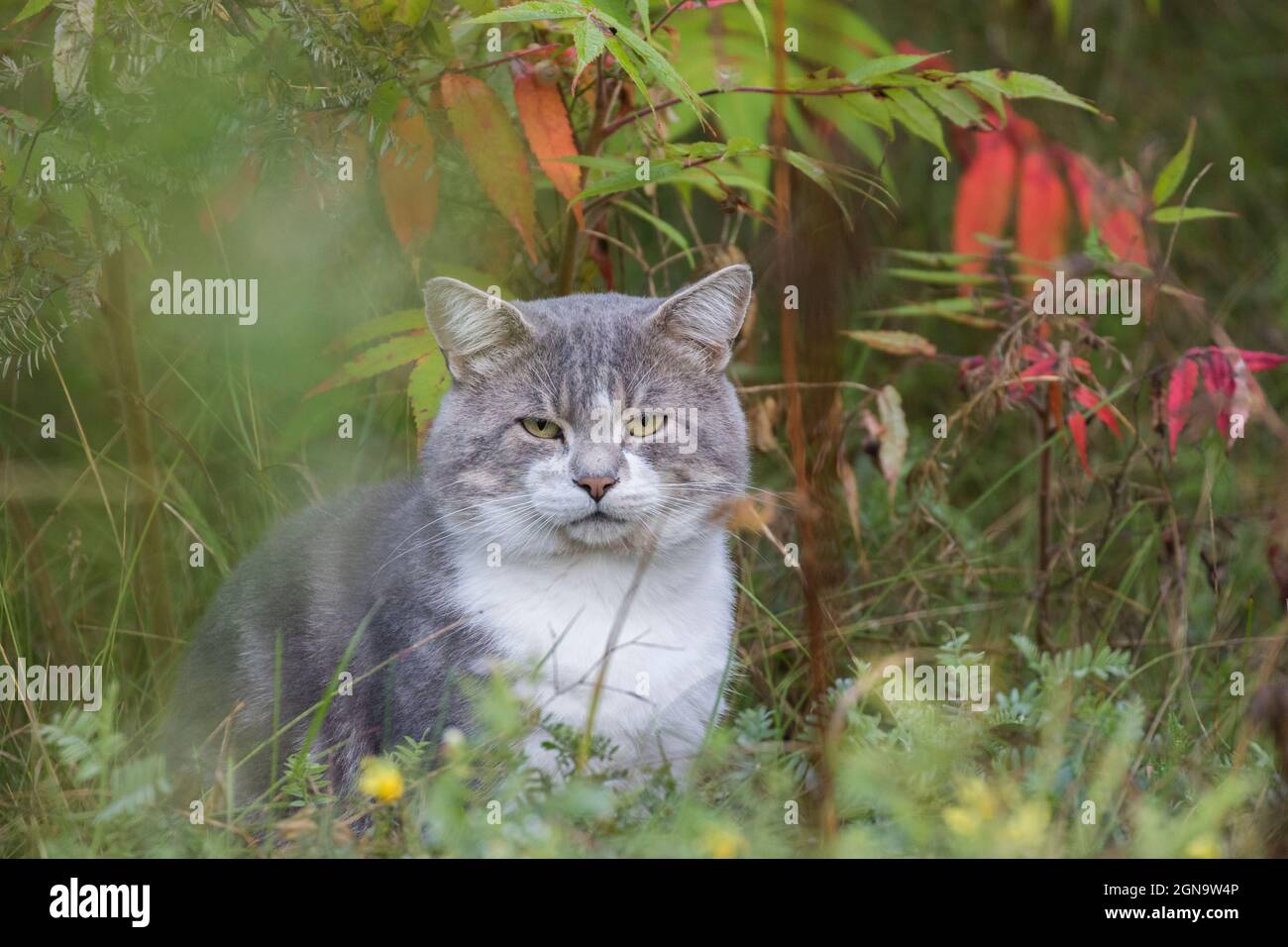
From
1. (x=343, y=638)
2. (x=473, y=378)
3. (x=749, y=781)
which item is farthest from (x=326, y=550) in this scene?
(x=749, y=781)

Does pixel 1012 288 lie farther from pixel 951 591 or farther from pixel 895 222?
pixel 951 591

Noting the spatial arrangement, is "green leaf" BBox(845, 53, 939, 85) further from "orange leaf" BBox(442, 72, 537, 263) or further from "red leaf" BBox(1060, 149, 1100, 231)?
"red leaf" BBox(1060, 149, 1100, 231)

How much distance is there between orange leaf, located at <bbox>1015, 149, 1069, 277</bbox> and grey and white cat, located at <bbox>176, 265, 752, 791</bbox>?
1082 millimetres

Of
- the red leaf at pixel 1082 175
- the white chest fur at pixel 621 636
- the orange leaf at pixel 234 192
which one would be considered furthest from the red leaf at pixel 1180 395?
the orange leaf at pixel 234 192

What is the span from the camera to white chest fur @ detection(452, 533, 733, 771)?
3029 mm

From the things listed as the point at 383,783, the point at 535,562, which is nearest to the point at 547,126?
the point at 535,562

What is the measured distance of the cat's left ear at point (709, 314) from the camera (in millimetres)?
3291

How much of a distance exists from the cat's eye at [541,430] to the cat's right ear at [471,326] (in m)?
0.17

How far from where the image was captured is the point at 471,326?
3.30m

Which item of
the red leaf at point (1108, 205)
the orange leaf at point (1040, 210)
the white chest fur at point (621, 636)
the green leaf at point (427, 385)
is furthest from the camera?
the red leaf at point (1108, 205)

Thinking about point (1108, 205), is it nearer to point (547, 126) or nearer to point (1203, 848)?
point (547, 126)

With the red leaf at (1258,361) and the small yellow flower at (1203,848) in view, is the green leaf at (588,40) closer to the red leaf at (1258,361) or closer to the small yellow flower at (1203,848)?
the small yellow flower at (1203,848)

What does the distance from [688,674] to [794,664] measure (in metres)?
0.86

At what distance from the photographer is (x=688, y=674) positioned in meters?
3.19
